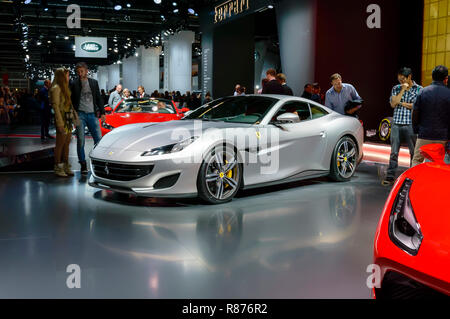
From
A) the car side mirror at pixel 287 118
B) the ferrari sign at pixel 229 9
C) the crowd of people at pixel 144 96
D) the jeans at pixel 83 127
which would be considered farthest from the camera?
the ferrari sign at pixel 229 9

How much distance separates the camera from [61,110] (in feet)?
23.7

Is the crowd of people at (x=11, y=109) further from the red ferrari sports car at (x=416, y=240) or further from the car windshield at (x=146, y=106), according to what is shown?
the red ferrari sports car at (x=416, y=240)

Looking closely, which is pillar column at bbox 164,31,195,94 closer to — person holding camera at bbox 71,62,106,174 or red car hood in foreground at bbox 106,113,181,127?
red car hood in foreground at bbox 106,113,181,127

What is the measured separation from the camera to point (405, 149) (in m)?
10.9

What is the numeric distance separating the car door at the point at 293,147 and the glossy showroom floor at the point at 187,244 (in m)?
0.30

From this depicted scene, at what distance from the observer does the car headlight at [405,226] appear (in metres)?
2.09

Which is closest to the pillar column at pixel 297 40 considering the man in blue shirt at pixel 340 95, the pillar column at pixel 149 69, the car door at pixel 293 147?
the man in blue shirt at pixel 340 95

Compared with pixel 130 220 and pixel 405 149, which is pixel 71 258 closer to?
pixel 130 220

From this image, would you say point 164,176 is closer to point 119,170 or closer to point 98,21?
point 119,170

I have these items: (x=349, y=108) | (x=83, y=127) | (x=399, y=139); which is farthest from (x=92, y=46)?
(x=399, y=139)

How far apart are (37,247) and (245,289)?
1800 millimetres

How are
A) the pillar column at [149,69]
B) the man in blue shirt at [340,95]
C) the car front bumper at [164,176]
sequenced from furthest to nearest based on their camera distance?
the pillar column at [149,69] < the man in blue shirt at [340,95] < the car front bumper at [164,176]

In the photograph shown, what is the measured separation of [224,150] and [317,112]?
190 cm

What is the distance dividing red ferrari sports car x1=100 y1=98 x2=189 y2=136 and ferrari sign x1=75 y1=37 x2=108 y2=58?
2112 centimetres
